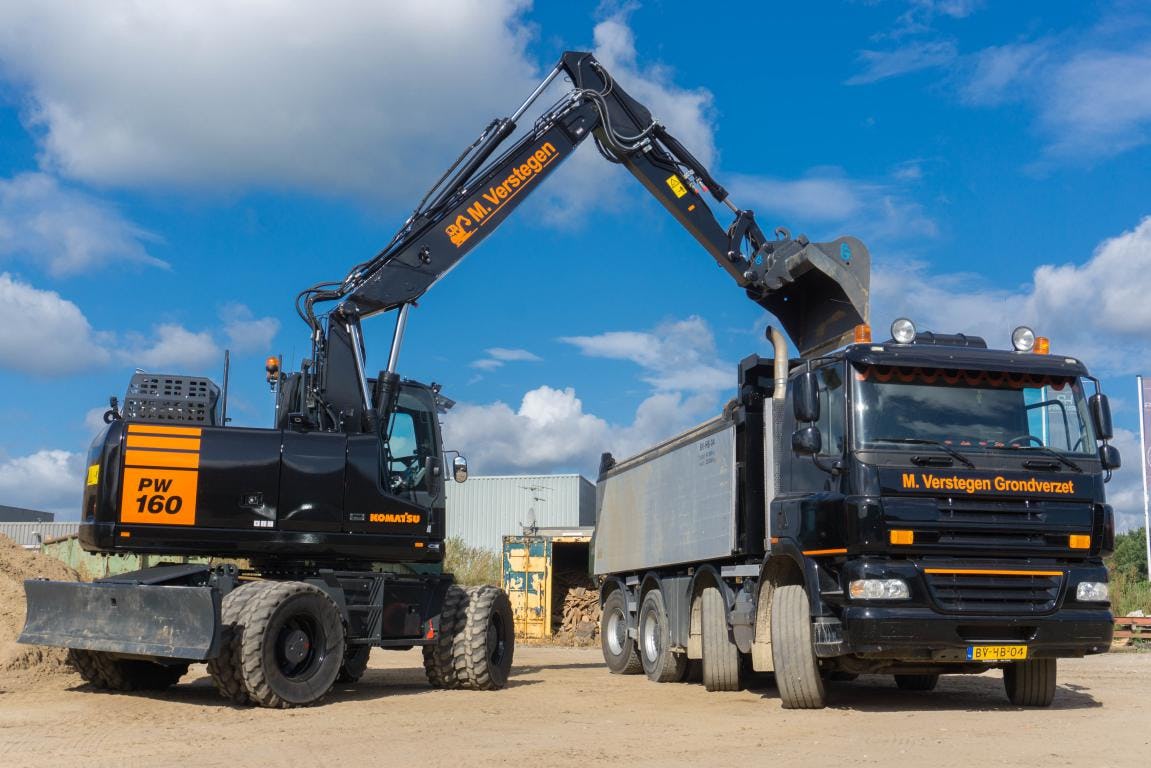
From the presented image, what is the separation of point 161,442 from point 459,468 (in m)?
3.46

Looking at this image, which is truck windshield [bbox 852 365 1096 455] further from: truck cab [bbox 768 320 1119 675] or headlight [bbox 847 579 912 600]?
headlight [bbox 847 579 912 600]

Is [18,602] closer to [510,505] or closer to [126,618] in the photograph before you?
[126,618]

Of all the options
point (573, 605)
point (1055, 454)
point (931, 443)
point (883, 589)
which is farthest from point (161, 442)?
point (573, 605)

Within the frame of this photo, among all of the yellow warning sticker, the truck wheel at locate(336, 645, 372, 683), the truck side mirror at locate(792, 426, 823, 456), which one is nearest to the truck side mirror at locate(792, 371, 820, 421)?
the truck side mirror at locate(792, 426, 823, 456)

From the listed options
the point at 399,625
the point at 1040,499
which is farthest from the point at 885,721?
the point at 399,625

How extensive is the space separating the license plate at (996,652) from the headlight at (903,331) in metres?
2.90

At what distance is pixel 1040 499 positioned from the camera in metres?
10.3

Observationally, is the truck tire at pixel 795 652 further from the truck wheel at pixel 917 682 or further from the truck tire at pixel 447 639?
the truck tire at pixel 447 639

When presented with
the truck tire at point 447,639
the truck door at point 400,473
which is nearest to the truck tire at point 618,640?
the truck tire at point 447,639

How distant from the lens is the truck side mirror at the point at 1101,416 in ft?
35.8

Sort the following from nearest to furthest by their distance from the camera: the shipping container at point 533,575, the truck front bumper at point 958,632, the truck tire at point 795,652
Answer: the truck front bumper at point 958,632 → the truck tire at point 795,652 → the shipping container at point 533,575

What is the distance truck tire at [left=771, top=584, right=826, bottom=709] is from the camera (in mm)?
10820

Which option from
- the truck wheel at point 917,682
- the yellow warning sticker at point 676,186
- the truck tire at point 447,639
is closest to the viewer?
the truck wheel at point 917,682

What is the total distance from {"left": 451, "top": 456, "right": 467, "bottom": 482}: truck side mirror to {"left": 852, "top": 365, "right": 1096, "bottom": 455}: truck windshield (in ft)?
17.0
